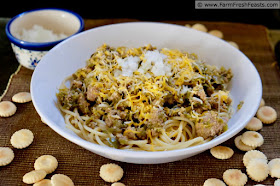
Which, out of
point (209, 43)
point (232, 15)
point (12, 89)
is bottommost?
point (232, 15)

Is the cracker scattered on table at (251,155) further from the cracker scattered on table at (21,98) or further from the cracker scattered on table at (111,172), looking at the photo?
the cracker scattered on table at (21,98)

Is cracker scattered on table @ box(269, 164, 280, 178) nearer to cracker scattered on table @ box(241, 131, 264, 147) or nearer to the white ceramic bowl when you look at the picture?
cracker scattered on table @ box(241, 131, 264, 147)

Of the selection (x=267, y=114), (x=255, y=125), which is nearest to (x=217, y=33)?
(x=267, y=114)

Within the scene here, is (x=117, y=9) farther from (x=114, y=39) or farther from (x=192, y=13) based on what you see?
(x=114, y=39)

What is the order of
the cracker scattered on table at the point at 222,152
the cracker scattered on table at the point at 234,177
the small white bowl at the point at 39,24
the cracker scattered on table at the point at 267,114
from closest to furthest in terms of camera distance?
the cracker scattered on table at the point at 234,177
the cracker scattered on table at the point at 222,152
the cracker scattered on table at the point at 267,114
the small white bowl at the point at 39,24

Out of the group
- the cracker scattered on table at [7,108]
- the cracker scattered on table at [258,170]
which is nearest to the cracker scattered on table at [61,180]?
the cracker scattered on table at [7,108]

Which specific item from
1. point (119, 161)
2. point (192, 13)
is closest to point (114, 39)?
point (119, 161)

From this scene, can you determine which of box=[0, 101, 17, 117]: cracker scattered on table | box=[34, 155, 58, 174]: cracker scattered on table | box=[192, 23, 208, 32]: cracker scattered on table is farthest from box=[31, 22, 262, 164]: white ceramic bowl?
box=[192, 23, 208, 32]: cracker scattered on table
